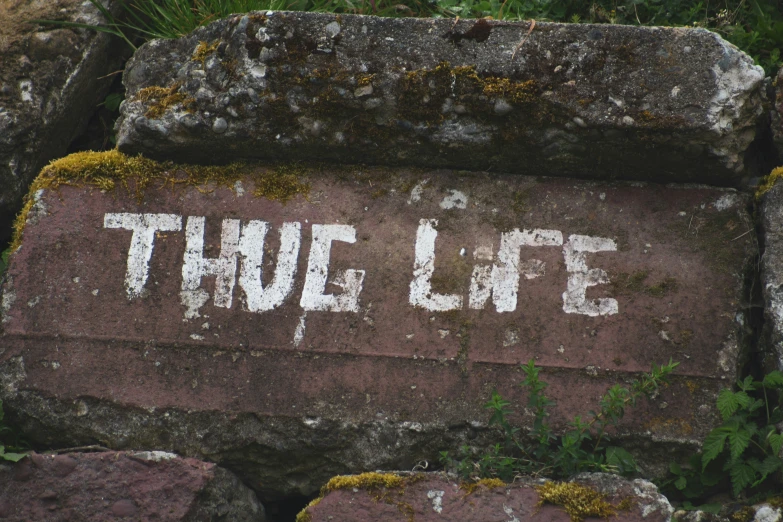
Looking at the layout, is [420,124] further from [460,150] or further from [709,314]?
[709,314]

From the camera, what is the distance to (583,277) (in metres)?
2.39

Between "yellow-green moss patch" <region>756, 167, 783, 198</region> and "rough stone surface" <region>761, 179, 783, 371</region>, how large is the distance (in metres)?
0.03

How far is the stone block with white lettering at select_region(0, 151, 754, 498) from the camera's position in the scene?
229 centimetres

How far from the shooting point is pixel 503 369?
7.59 ft

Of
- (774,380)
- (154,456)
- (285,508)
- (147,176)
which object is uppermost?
(147,176)

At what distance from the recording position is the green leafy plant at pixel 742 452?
2100 millimetres

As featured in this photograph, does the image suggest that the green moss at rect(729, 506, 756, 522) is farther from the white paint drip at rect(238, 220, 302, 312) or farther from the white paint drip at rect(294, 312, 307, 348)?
the white paint drip at rect(238, 220, 302, 312)

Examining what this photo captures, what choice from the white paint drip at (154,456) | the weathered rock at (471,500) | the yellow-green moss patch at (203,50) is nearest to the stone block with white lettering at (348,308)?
the white paint drip at (154,456)

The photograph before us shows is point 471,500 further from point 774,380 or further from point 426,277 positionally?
point 774,380

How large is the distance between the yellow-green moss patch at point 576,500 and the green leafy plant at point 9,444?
4.82ft

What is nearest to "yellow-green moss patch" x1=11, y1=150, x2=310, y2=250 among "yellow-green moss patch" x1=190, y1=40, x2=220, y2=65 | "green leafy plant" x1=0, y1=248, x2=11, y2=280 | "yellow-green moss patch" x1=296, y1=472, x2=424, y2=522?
"green leafy plant" x1=0, y1=248, x2=11, y2=280

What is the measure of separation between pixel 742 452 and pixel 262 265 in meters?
1.51

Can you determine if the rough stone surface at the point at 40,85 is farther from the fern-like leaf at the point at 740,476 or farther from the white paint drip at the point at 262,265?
the fern-like leaf at the point at 740,476

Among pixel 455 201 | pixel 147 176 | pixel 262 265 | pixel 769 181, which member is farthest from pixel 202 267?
pixel 769 181
